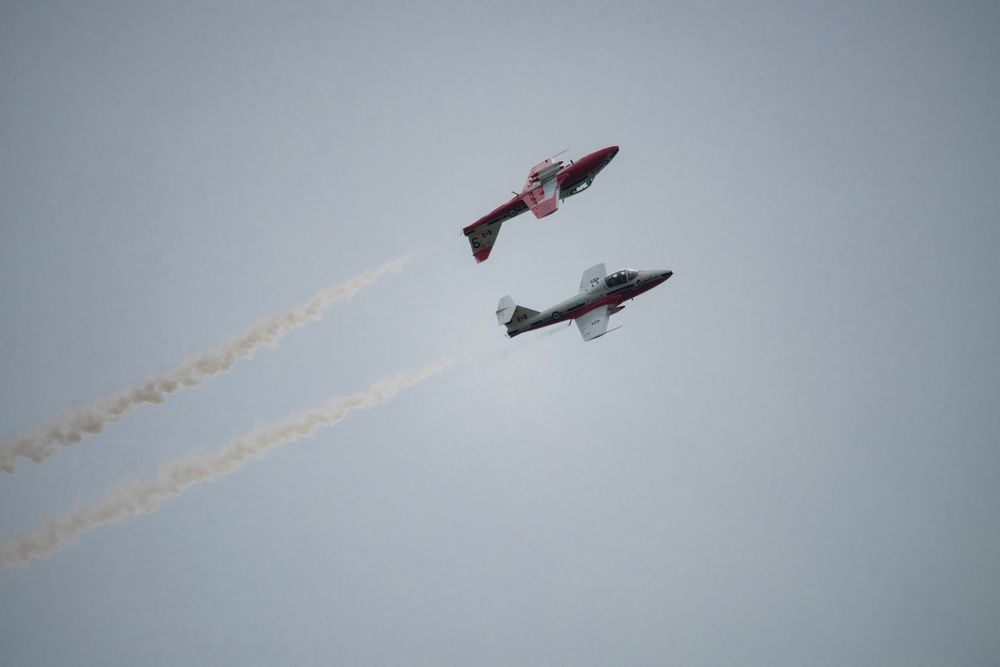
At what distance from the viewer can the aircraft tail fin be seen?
65500mm

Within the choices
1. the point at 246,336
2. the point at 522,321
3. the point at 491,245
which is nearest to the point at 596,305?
the point at 522,321

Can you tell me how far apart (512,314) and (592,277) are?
815 centimetres

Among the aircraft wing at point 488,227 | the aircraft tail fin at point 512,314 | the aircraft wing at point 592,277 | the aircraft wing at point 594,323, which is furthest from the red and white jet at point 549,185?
the aircraft wing at point 594,323

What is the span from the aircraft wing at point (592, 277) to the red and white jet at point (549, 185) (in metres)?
6.91

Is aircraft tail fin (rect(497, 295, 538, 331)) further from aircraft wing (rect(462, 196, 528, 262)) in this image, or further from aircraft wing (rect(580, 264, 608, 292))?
aircraft wing (rect(462, 196, 528, 262))

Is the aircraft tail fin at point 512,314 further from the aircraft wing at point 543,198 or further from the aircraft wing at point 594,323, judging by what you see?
the aircraft wing at point 543,198

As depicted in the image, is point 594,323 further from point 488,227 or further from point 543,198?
point 488,227

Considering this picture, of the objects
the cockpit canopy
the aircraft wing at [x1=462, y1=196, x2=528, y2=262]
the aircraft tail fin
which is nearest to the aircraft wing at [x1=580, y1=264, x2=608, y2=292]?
the cockpit canopy

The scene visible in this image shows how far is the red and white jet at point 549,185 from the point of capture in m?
64.6

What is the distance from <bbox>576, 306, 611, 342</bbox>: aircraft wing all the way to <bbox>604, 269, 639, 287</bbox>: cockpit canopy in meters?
2.25

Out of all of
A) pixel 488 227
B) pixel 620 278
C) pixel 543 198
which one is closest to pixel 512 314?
pixel 488 227

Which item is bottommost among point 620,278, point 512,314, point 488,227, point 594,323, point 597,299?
point 594,323

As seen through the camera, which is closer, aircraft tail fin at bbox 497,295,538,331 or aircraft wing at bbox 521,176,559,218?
aircraft wing at bbox 521,176,559,218

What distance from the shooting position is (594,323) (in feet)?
209
